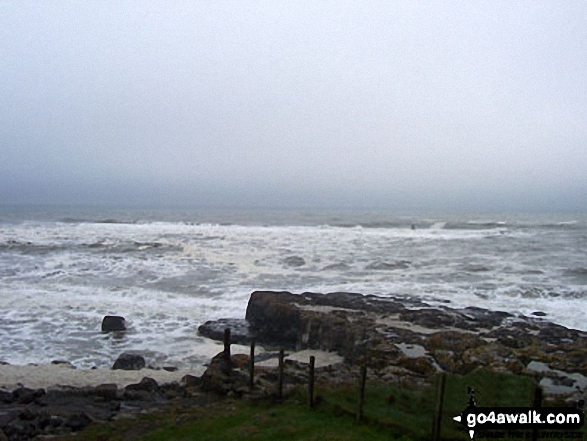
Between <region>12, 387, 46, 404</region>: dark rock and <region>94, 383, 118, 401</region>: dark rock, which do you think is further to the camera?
<region>94, 383, 118, 401</region>: dark rock

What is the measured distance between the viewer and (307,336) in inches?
758

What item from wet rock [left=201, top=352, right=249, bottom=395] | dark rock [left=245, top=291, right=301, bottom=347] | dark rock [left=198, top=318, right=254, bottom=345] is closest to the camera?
wet rock [left=201, top=352, right=249, bottom=395]

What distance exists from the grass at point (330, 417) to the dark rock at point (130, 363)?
469 centimetres

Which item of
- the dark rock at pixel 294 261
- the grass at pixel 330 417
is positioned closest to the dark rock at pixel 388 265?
the dark rock at pixel 294 261

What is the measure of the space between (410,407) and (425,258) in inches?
1305

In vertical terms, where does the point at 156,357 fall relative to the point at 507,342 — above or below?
below

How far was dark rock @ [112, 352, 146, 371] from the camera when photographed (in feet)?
51.9

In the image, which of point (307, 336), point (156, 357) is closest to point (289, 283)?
point (307, 336)

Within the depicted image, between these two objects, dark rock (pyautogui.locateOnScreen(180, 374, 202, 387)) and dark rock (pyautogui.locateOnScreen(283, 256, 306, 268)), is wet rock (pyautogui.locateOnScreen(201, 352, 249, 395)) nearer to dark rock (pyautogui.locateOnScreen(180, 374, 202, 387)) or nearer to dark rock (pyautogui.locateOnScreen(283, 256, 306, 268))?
dark rock (pyautogui.locateOnScreen(180, 374, 202, 387))

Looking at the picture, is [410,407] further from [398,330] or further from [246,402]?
[398,330]

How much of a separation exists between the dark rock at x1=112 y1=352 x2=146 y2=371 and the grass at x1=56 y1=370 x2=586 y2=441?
15.4ft

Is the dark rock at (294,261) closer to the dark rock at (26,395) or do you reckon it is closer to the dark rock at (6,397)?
the dark rock at (26,395)

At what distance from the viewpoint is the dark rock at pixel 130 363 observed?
15805mm

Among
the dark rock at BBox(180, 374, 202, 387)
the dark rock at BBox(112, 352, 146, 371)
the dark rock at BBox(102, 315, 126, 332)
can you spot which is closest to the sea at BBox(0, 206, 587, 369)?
the dark rock at BBox(102, 315, 126, 332)
